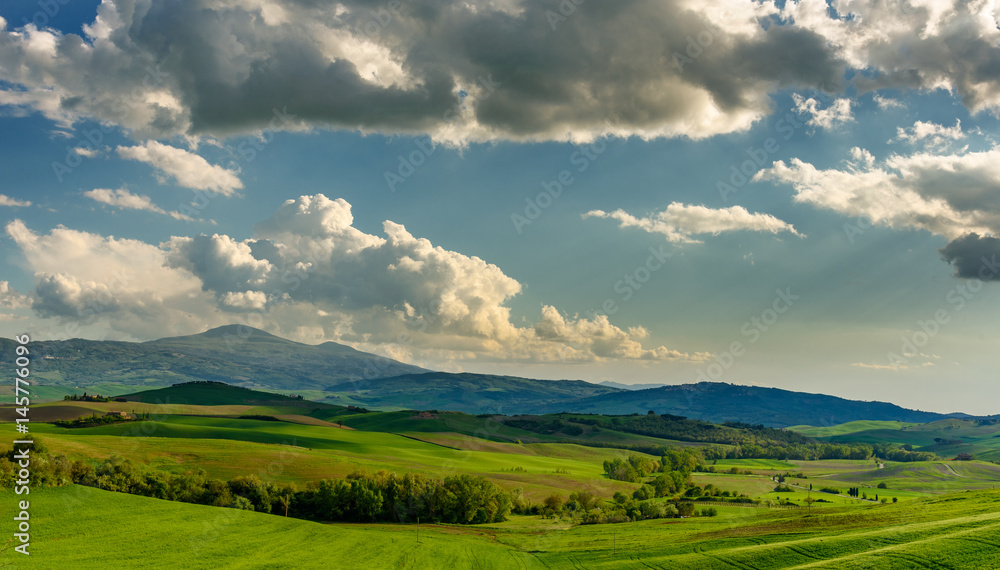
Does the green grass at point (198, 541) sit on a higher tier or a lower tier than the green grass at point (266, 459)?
higher

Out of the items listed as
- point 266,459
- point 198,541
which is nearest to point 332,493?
point 198,541

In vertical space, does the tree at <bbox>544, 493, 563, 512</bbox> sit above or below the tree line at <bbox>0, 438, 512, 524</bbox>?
below

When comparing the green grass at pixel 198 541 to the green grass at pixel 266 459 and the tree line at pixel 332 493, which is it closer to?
the tree line at pixel 332 493

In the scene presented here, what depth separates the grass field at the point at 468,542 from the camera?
54.5 metres

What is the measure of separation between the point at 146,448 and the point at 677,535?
132668 millimetres

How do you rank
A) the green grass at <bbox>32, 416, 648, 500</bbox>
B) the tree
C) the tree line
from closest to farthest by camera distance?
the tree line
the green grass at <bbox>32, 416, 648, 500</bbox>
the tree

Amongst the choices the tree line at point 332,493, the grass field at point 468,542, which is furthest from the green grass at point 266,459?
the grass field at point 468,542

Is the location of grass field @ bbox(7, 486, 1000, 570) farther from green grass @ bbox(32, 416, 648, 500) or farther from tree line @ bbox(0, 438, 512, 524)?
green grass @ bbox(32, 416, 648, 500)

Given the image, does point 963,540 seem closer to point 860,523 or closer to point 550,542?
point 860,523

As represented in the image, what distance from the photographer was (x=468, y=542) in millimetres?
96250

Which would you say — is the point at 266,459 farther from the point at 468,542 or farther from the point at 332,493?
the point at 468,542

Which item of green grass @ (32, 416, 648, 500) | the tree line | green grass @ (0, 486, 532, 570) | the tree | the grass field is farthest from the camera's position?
the tree

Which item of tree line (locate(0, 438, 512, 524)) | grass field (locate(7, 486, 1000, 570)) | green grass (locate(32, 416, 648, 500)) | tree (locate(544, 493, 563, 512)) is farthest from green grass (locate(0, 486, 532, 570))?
tree (locate(544, 493, 563, 512))

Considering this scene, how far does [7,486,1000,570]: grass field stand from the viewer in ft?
179
